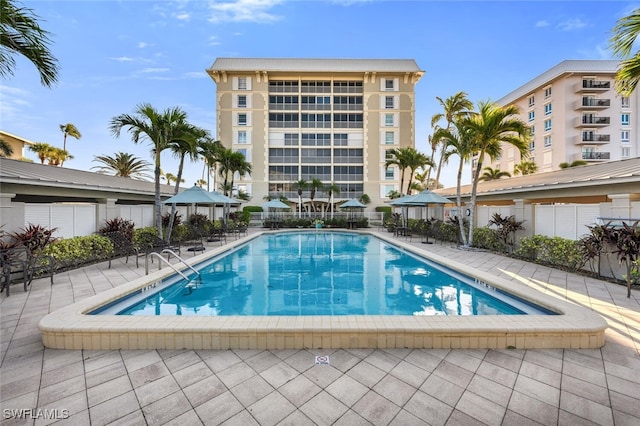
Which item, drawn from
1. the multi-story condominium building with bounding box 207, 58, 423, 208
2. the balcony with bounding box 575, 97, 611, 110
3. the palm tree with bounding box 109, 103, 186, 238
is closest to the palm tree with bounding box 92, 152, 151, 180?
the multi-story condominium building with bounding box 207, 58, 423, 208

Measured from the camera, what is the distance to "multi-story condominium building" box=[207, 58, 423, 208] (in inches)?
1201

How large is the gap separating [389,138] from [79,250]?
29.6 meters

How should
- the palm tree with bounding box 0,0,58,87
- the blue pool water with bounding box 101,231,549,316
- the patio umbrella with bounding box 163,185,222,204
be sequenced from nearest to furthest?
the palm tree with bounding box 0,0,58,87, the blue pool water with bounding box 101,231,549,316, the patio umbrella with bounding box 163,185,222,204

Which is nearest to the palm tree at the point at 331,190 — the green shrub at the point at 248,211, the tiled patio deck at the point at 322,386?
the green shrub at the point at 248,211

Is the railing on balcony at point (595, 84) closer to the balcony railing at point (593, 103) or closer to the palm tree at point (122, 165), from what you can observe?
the balcony railing at point (593, 103)

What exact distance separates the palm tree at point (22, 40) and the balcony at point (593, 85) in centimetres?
4520

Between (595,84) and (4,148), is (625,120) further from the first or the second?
(4,148)

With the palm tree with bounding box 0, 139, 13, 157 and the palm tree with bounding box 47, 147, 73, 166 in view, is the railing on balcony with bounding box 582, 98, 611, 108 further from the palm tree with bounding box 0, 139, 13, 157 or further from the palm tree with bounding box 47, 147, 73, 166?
the palm tree with bounding box 47, 147, 73, 166

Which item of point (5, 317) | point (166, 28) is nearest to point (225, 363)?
point (5, 317)

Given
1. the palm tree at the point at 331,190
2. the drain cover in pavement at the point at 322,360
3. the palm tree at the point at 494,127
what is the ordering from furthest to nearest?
the palm tree at the point at 331,190 < the palm tree at the point at 494,127 < the drain cover in pavement at the point at 322,360

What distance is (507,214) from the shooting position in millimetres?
11586

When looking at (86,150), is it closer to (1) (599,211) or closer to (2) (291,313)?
(2) (291,313)

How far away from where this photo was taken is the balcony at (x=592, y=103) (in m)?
30.7

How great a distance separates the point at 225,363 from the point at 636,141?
50504 mm
